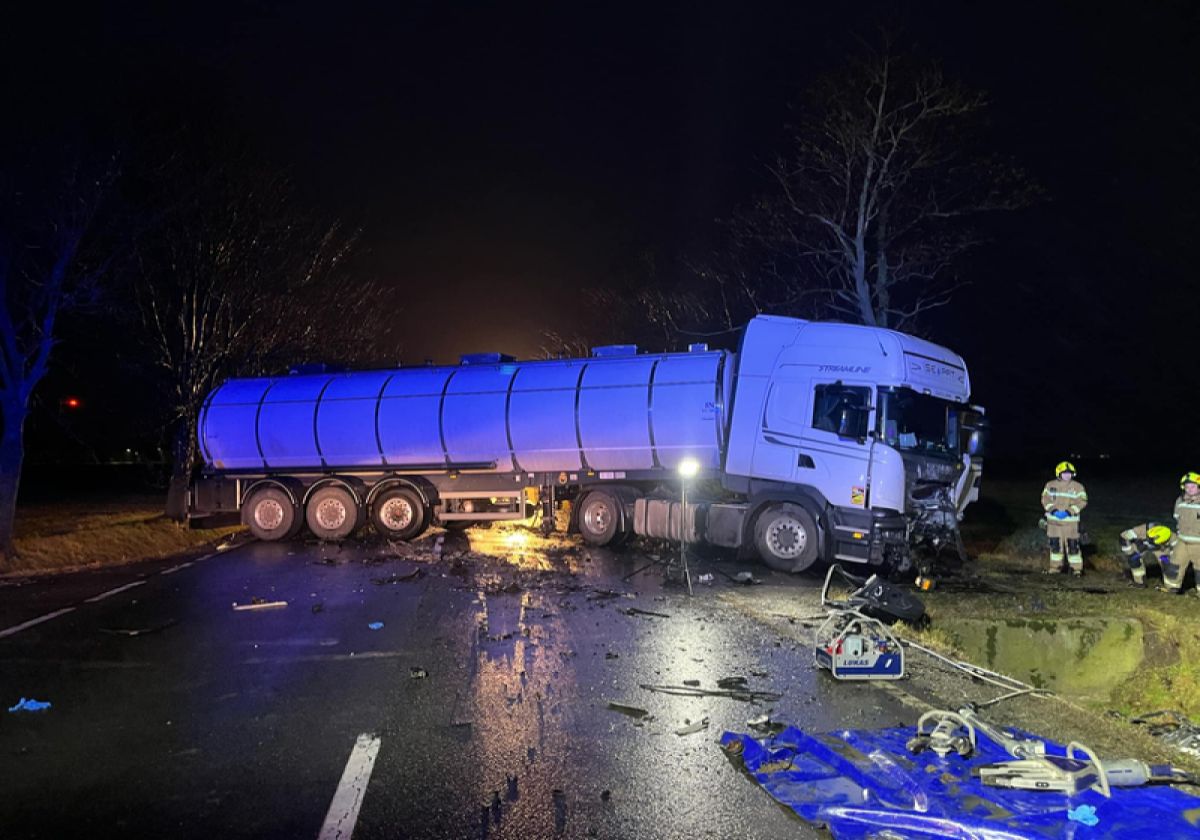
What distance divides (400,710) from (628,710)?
166 centimetres

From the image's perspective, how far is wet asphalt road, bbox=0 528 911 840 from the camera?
4129mm

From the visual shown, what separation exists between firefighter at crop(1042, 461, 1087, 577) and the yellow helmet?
0.91m

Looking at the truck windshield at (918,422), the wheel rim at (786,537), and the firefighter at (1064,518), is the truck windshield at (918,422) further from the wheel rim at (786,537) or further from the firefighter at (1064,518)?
the wheel rim at (786,537)

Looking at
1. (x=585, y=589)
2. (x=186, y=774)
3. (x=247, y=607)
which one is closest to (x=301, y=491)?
(x=247, y=607)

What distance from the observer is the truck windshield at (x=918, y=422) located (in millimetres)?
11398

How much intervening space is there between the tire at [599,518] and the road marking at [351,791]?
9.08m

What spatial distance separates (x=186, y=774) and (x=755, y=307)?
2151 centimetres

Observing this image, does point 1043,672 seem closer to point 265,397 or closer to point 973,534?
point 973,534

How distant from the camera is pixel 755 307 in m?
24.1

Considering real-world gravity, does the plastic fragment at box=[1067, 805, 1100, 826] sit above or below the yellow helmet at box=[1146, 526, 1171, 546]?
below

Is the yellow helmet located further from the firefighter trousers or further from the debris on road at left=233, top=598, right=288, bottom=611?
the debris on road at left=233, top=598, right=288, bottom=611

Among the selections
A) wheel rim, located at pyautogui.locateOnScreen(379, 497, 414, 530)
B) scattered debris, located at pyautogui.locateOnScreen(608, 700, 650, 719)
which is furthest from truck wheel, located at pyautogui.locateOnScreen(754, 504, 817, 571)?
wheel rim, located at pyautogui.locateOnScreen(379, 497, 414, 530)

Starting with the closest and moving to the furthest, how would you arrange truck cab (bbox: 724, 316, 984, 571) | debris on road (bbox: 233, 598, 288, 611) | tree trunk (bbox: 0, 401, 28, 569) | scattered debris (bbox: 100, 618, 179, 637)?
scattered debris (bbox: 100, 618, 179, 637) → debris on road (bbox: 233, 598, 288, 611) → truck cab (bbox: 724, 316, 984, 571) → tree trunk (bbox: 0, 401, 28, 569)

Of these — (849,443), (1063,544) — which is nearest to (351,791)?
(849,443)
